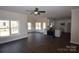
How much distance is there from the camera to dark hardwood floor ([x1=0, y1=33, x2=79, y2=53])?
87.5 inches

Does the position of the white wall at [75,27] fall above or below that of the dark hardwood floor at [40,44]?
above

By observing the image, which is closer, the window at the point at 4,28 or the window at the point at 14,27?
the window at the point at 4,28

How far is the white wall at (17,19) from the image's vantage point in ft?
6.97

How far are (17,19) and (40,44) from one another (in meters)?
0.88

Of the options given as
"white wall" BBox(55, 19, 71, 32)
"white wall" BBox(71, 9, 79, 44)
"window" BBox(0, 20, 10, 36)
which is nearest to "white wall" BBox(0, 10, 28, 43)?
"window" BBox(0, 20, 10, 36)

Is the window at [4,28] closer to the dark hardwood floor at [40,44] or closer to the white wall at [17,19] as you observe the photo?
the white wall at [17,19]

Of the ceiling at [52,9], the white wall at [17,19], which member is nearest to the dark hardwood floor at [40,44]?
the white wall at [17,19]

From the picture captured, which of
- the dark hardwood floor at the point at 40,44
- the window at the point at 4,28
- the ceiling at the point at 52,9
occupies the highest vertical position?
the ceiling at the point at 52,9

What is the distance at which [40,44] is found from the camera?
2.29 metres

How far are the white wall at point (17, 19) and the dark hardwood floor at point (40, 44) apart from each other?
13 centimetres

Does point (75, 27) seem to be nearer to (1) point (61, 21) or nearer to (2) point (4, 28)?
(1) point (61, 21)

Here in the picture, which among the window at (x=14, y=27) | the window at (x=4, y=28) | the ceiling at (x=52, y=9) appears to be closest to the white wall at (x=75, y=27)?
the ceiling at (x=52, y=9)
